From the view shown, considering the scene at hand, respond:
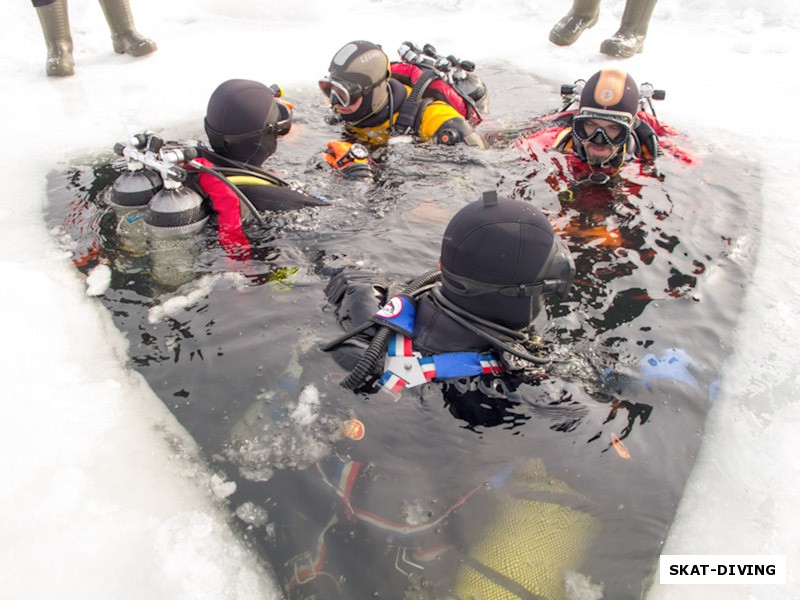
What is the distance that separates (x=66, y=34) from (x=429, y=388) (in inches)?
267

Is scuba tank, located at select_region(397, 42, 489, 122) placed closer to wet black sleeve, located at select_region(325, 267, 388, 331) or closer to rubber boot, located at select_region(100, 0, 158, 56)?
wet black sleeve, located at select_region(325, 267, 388, 331)

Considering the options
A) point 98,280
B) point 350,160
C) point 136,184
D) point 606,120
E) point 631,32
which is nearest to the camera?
point 98,280

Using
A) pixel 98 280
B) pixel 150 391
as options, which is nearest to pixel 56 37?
pixel 98 280

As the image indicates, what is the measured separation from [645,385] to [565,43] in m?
6.18

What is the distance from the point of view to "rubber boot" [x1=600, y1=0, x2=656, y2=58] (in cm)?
686

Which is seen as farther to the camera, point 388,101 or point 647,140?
point 388,101

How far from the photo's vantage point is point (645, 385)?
2.65 metres

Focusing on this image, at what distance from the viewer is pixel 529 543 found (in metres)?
2.00

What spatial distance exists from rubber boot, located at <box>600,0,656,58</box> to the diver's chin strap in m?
5.90

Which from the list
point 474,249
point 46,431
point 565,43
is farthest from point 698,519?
point 565,43

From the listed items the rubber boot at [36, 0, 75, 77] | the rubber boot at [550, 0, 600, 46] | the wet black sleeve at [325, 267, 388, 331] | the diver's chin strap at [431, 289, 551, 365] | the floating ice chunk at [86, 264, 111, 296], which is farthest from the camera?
the rubber boot at [550, 0, 600, 46]

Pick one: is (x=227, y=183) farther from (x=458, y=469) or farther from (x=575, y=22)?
(x=575, y=22)

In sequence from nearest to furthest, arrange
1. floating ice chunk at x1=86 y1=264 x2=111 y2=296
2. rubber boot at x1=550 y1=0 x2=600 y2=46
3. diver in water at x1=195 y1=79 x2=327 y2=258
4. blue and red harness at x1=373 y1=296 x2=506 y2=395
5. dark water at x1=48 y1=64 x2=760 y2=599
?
dark water at x1=48 y1=64 x2=760 y2=599, blue and red harness at x1=373 y1=296 x2=506 y2=395, floating ice chunk at x1=86 y1=264 x2=111 y2=296, diver in water at x1=195 y1=79 x2=327 y2=258, rubber boot at x1=550 y1=0 x2=600 y2=46

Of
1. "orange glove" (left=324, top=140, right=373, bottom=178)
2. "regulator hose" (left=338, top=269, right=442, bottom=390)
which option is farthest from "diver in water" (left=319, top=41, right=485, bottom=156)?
"regulator hose" (left=338, top=269, right=442, bottom=390)
